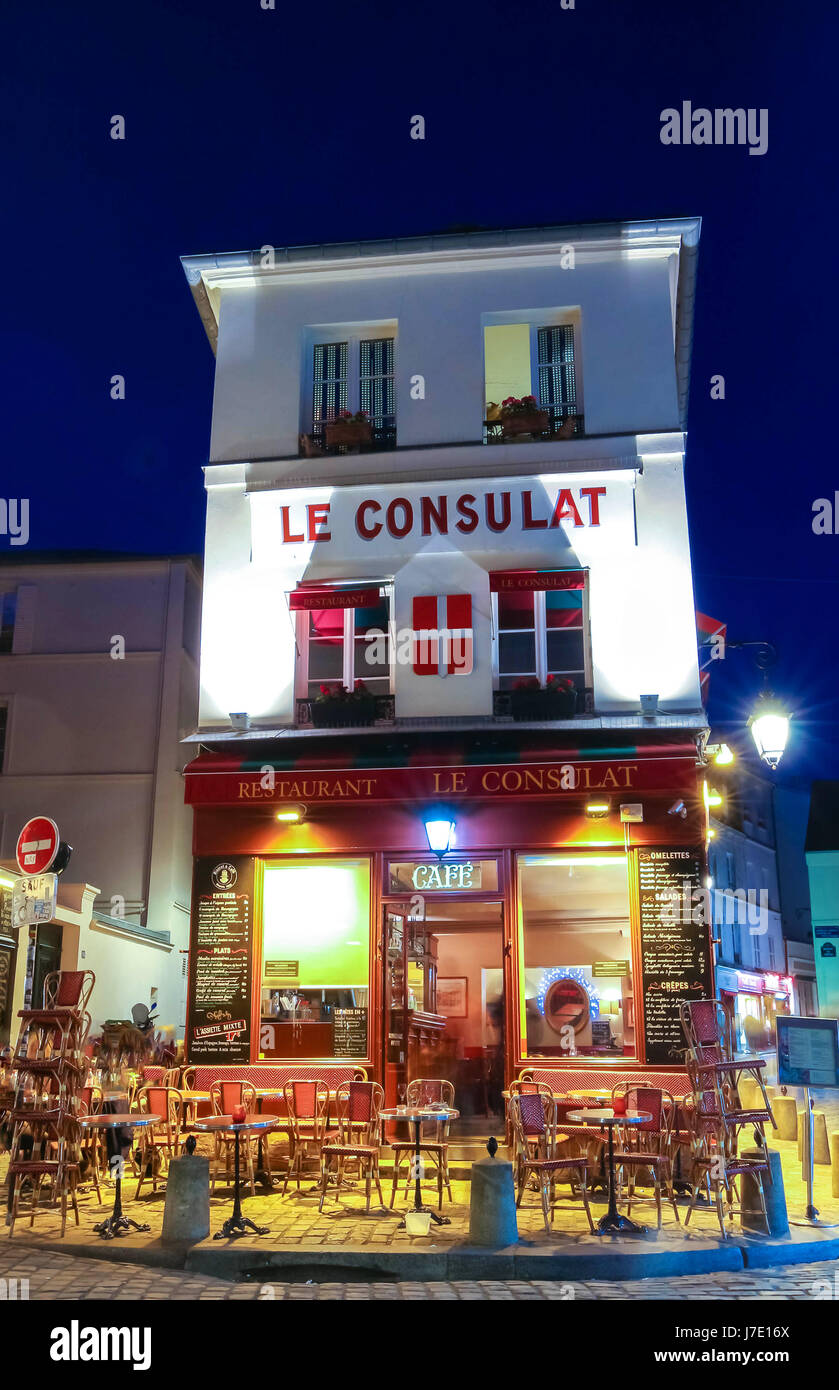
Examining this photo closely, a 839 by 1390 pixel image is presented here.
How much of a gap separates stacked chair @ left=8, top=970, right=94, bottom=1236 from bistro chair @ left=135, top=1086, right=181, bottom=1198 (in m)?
0.79

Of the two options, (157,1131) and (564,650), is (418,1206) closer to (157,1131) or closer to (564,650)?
(157,1131)

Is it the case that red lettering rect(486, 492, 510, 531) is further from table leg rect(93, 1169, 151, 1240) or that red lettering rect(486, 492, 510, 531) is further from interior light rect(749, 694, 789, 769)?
table leg rect(93, 1169, 151, 1240)

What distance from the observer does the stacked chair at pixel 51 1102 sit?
31.3 ft

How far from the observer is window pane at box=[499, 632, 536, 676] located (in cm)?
1402

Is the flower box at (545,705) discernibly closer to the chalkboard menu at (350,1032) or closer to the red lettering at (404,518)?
the red lettering at (404,518)

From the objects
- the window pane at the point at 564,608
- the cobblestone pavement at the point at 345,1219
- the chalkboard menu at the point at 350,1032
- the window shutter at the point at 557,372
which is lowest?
the cobblestone pavement at the point at 345,1219

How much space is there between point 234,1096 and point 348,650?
542 centimetres

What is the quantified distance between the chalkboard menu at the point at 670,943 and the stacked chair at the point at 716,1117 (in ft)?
6.47

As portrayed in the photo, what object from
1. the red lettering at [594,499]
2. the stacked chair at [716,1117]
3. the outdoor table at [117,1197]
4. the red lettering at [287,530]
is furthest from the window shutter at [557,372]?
the outdoor table at [117,1197]

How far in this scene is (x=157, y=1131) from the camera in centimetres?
1214

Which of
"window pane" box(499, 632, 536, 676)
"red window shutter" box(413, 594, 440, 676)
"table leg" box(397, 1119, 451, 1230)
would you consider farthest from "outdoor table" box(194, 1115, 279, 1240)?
"window pane" box(499, 632, 536, 676)

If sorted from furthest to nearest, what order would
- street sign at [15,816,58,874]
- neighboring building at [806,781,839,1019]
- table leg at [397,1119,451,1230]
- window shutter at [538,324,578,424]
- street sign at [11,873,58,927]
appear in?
neighboring building at [806,781,839,1019] < window shutter at [538,324,578,424] < street sign at [15,816,58,874] < street sign at [11,873,58,927] < table leg at [397,1119,451,1230]

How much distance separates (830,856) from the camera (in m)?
37.5
